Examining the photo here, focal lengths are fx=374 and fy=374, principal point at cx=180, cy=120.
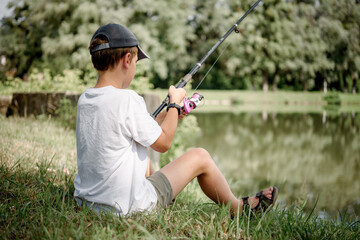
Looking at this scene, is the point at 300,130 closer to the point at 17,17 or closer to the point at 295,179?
the point at 295,179

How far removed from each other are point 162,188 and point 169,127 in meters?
0.34

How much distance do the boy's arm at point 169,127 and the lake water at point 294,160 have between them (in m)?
1.97

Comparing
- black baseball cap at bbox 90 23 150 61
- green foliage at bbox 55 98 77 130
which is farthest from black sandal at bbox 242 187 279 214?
green foliage at bbox 55 98 77 130

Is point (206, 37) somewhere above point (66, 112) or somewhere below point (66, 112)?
above

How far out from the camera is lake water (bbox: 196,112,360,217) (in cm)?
520

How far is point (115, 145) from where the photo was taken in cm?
176

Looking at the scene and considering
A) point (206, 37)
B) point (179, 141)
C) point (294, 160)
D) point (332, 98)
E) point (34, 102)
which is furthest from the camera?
point (206, 37)

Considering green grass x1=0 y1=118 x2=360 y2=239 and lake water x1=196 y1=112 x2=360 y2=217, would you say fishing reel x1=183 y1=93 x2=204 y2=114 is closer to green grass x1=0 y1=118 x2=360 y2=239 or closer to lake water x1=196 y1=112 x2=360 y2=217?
green grass x1=0 y1=118 x2=360 y2=239

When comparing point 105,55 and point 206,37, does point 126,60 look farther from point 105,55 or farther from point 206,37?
point 206,37

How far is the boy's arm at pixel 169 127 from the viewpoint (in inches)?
71.6

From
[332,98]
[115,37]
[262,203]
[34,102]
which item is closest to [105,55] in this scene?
[115,37]

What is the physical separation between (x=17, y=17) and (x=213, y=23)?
11329mm

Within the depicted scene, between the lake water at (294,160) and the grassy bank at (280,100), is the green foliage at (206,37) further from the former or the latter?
the lake water at (294,160)

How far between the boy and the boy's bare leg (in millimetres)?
108
